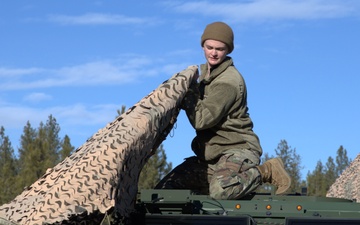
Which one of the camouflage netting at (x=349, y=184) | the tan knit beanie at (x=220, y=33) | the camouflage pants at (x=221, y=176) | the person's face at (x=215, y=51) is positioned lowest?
the camouflage pants at (x=221, y=176)

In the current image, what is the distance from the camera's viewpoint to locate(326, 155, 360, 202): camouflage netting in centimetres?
2270

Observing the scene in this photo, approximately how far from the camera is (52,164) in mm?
23344

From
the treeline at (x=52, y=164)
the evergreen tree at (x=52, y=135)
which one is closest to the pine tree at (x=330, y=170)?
the treeline at (x=52, y=164)

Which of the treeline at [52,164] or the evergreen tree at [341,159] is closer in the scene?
the treeline at [52,164]

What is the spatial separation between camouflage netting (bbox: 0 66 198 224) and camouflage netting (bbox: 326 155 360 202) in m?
14.3

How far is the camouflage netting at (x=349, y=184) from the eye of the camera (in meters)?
22.7

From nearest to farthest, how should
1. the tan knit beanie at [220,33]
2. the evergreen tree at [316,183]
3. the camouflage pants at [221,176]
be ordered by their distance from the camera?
1. the camouflage pants at [221,176]
2. the tan knit beanie at [220,33]
3. the evergreen tree at [316,183]

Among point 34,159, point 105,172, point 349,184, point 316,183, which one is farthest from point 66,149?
point 105,172

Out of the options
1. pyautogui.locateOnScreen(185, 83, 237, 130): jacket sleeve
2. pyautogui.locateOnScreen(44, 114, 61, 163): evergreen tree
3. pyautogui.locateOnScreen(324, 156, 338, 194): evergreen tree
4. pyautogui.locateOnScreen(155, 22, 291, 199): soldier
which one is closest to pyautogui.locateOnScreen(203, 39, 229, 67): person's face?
pyautogui.locateOnScreen(155, 22, 291, 199): soldier

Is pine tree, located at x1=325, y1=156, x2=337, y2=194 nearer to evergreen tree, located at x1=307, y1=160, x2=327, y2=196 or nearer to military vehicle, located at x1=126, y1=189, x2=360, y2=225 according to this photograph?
evergreen tree, located at x1=307, y1=160, x2=327, y2=196

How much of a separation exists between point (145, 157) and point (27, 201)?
120cm

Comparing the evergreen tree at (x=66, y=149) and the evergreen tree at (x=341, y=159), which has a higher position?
the evergreen tree at (x=341, y=159)

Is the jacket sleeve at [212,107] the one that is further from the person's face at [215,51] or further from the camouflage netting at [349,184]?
the camouflage netting at [349,184]

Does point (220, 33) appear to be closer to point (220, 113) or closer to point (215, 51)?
point (215, 51)
